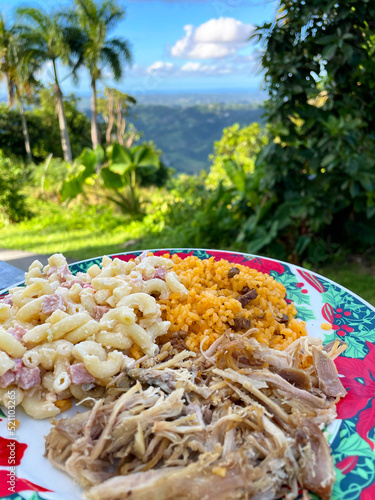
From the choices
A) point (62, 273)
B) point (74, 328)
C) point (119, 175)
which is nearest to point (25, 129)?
point (119, 175)

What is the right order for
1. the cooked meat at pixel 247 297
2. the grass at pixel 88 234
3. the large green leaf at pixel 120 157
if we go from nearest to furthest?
the cooked meat at pixel 247 297, the grass at pixel 88 234, the large green leaf at pixel 120 157

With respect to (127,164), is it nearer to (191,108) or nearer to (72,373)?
(72,373)

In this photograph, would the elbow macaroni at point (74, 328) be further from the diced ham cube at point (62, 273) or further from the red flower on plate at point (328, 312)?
the red flower on plate at point (328, 312)

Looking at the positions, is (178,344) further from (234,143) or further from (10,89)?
(10,89)

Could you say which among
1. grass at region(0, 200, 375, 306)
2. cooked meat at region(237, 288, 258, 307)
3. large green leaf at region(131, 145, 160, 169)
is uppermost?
large green leaf at region(131, 145, 160, 169)

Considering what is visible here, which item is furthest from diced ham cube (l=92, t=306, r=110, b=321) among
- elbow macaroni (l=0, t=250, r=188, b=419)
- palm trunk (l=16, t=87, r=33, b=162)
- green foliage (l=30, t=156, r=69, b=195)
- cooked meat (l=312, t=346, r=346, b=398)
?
palm trunk (l=16, t=87, r=33, b=162)

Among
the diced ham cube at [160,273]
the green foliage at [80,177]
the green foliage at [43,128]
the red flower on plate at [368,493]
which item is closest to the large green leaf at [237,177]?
the diced ham cube at [160,273]

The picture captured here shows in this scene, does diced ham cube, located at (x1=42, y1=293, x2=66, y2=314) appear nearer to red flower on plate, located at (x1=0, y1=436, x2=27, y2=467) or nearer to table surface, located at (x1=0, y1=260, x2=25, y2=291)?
red flower on plate, located at (x1=0, y1=436, x2=27, y2=467)
